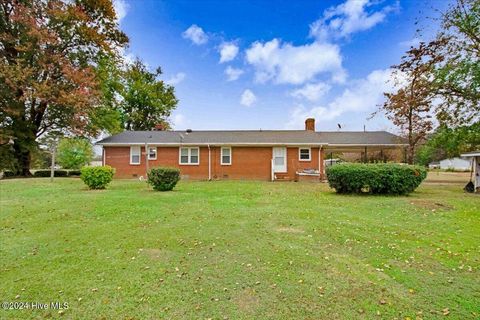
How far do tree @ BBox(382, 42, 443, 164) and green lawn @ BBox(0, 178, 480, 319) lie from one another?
14079mm

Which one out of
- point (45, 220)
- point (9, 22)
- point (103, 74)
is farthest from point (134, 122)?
point (45, 220)

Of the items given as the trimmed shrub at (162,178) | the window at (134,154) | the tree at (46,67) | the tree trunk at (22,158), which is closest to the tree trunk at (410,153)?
the trimmed shrub at (162,178)

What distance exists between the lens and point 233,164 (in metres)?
20.3

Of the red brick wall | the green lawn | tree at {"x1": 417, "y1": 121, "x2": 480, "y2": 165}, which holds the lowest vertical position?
the green lawn

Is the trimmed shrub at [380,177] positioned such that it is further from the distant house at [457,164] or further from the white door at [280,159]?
the distant house at [457,164]

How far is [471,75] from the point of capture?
14695 millimetres

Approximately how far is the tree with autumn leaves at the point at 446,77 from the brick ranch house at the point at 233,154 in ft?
7.43

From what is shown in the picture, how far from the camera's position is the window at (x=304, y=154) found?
19.9 meters

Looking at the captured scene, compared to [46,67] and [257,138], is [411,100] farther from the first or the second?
[46,67]

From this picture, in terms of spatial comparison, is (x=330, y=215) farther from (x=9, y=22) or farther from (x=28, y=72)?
(x=9, y=22)

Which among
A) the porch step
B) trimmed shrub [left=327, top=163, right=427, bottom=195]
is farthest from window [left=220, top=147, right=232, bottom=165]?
trimmed shrub [left=327, top=163, right=427, bottom=195]

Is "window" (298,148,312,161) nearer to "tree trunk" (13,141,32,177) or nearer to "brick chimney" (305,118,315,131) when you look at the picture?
"brick chimney" (305,118,315,131)

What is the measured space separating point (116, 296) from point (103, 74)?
25.2m

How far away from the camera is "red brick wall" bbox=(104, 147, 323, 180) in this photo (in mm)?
20000
